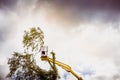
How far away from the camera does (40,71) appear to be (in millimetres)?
39688

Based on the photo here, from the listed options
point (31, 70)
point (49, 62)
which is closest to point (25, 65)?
point (31, 70)

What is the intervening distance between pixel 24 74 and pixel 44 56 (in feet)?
20.6

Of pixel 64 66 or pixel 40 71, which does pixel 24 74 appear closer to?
pixel 40 71

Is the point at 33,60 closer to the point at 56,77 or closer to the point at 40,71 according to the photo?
the point at 40,71

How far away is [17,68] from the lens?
39656 millimetres

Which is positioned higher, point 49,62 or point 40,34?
point 40,34

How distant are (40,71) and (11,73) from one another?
14.5ft

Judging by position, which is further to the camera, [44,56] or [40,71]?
[40,71]

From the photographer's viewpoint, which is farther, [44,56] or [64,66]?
[64,66]

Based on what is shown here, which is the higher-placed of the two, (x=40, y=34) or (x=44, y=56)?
(x=40, y=34)

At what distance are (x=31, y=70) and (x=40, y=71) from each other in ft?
4.67

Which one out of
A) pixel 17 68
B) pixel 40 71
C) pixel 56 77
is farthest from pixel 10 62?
pixel 56 77

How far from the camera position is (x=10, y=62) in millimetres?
40125

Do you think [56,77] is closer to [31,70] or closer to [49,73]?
[49,73]
